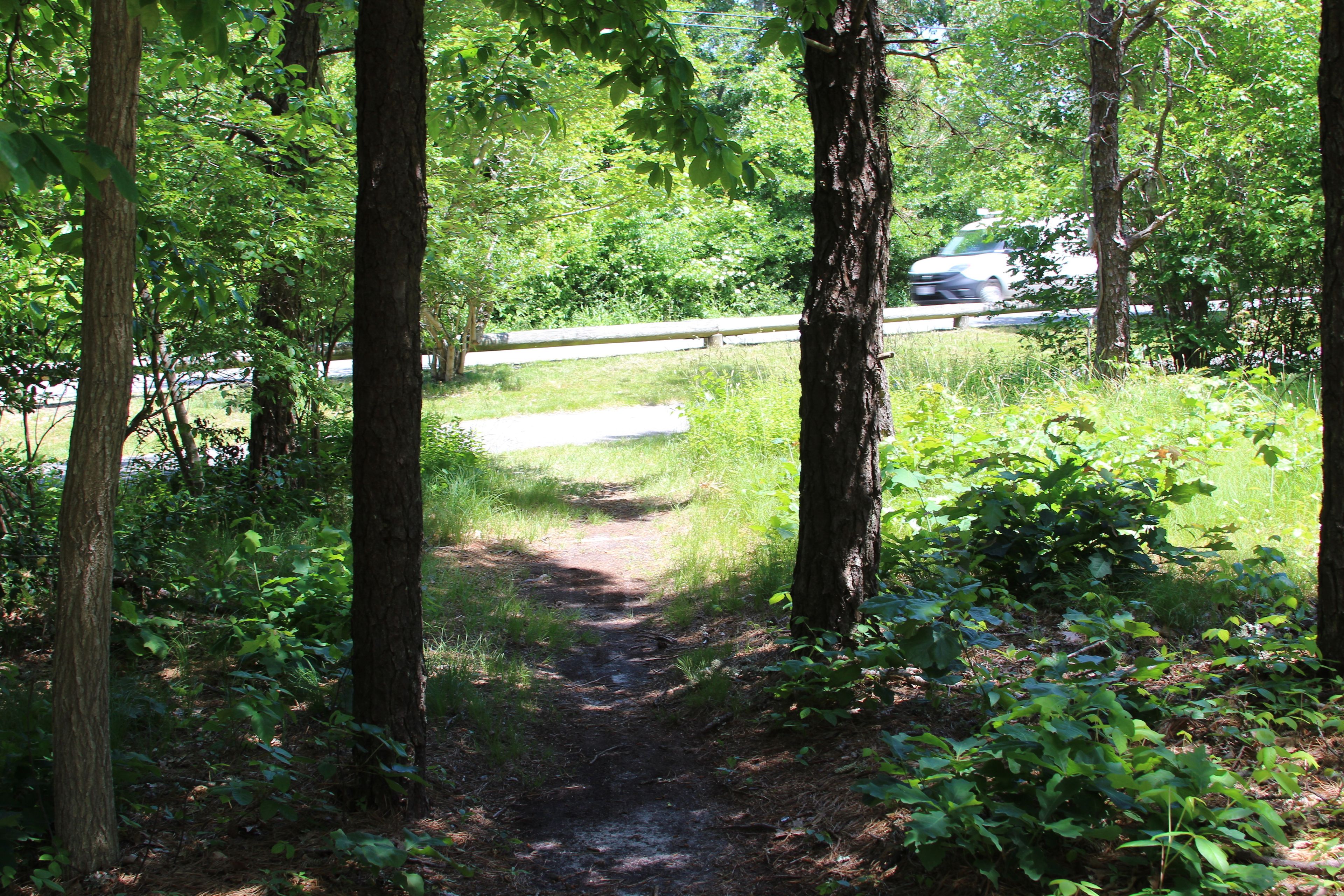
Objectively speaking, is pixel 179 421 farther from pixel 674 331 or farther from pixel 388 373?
pixel 674 331

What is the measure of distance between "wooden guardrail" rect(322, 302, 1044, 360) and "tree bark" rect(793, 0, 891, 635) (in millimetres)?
13139

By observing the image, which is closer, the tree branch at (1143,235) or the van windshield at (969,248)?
the tree branch at (1143,235)

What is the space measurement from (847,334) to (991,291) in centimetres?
1986

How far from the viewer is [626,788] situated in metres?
3.73

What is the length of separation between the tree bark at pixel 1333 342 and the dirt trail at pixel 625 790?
2130 millimetres

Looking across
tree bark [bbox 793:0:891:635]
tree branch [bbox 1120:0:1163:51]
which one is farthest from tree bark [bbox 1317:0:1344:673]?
tree branch [bbox 1120:0:1163:51]

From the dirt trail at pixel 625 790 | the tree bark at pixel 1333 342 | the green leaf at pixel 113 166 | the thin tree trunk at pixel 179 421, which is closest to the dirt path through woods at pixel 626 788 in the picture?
the dirt trail at pixel 625 790

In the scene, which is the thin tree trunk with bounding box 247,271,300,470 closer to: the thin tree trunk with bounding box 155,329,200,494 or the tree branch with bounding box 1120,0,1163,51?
the thin tree trunk with bounding box 155,329,200,494

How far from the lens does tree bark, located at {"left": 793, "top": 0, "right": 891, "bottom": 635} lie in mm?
4059

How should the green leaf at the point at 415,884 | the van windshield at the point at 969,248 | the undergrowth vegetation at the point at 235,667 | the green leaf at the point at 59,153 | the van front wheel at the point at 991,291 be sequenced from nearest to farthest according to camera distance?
the green leaf at the point at 59,153, the green leaf at the point at 415,884, the undergrowth vegetation at the point at 235,667, the van windshield at the point at 969,248, the van front wheel at the point at 991,291

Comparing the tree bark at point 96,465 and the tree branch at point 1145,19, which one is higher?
the tree branch at point 1145,19

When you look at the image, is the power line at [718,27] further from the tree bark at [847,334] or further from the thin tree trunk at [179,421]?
the tree bark at [847,334]

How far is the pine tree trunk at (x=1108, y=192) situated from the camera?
9.75 m

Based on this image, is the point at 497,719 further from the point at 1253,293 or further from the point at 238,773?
the point at 1253,293
